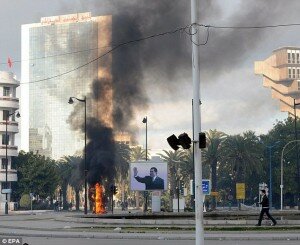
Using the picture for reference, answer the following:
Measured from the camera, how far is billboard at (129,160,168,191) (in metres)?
67.1

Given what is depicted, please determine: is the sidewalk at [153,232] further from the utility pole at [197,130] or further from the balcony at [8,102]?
the balcony at [8,102]

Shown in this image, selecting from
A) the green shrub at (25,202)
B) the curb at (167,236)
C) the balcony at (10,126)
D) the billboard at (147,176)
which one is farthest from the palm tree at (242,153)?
the curb at (167,236)

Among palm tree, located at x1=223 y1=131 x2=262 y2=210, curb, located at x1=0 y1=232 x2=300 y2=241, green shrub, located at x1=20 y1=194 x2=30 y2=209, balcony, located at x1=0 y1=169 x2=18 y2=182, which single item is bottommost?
curb, located at x1=0 y1=232 x2=300 y2=241

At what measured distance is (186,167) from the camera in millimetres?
119625

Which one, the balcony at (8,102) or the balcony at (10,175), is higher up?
the balcony at (8,102)

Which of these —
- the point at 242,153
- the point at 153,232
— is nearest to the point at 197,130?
the point at 153,232

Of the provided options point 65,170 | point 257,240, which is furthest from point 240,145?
point 257,240

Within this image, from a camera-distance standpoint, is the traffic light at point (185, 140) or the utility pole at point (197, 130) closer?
the utility pole at point (197, 130)

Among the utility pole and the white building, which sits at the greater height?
the white building

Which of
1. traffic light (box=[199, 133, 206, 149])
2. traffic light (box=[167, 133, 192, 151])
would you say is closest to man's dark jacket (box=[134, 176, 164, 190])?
traffic light (box=[199, 133, 206, 149])

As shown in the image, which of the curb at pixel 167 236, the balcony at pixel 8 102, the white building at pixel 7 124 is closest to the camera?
the curb at pixel 167 236

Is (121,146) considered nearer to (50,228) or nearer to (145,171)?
(145,171)

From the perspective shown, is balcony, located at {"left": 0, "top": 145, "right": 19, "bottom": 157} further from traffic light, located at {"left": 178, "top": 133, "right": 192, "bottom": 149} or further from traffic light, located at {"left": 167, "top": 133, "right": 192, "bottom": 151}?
traffic light, located at {"left": 178, "top": 133, "right": 192, "bottom": 149}

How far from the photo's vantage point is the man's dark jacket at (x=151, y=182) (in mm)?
67000
